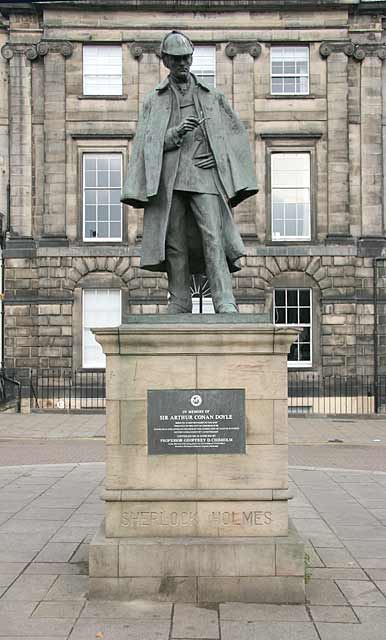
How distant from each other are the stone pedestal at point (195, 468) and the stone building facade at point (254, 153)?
19741mm

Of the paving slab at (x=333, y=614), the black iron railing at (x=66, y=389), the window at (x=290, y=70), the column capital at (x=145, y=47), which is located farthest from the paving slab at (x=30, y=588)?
the window at (x=290, y=70)

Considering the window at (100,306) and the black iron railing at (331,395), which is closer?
the black iron railing at (331,395)

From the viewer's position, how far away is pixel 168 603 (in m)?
5.63

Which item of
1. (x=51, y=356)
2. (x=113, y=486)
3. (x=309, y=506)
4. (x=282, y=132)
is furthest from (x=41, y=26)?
(x=113, y=486)

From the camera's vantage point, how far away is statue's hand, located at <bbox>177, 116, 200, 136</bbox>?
6195 millimetres

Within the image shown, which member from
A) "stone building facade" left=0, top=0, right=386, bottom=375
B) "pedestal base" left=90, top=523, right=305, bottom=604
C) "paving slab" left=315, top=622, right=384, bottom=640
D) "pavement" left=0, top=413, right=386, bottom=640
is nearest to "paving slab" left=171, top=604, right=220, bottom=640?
"pavement" left=0, top=413, right=386, bottom=640

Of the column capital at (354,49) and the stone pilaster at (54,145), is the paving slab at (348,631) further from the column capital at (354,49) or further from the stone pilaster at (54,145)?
the column capital at (354,49)

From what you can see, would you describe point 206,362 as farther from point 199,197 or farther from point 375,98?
point 375,98

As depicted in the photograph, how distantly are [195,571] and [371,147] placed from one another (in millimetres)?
23025

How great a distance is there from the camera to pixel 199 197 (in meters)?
6.37

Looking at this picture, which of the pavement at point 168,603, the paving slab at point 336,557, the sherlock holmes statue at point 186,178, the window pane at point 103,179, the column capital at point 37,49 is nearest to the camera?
the pavement at point 168,603

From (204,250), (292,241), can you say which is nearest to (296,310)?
(292,241)

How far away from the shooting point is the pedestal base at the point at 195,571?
571cm

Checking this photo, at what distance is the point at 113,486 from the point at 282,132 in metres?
22.1
